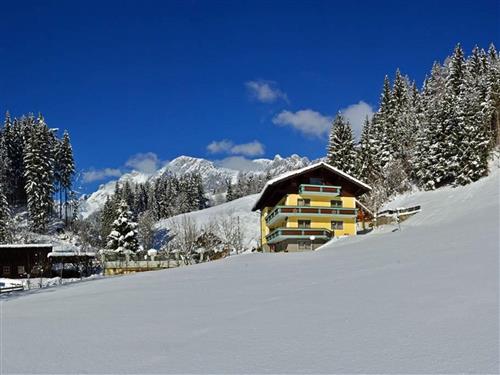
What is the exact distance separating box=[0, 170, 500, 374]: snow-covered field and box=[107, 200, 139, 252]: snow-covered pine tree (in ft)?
135

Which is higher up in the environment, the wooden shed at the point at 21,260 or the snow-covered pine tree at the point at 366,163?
the snow-covered pine tree at the point at 366,163

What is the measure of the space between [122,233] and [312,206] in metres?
25.2

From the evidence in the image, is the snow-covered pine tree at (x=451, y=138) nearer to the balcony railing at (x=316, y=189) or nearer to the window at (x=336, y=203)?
the window at (x=336, y=203)

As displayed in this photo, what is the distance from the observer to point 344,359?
5.48 metres

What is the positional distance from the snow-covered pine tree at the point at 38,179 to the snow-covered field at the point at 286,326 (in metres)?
57.8

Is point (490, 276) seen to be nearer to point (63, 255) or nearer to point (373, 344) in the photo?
point (373, 344)

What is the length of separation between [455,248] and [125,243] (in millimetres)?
43906

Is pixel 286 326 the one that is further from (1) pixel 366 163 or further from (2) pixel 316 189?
(1) pixel 366 163

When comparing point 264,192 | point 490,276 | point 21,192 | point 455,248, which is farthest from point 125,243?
point 490,276

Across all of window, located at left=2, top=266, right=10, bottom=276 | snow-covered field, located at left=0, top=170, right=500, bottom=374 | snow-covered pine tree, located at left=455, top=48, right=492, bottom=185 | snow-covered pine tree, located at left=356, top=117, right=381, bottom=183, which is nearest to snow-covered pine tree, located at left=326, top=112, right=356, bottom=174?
snow-covered pine tree, located at left=356, top=117, right=381, bottom=183

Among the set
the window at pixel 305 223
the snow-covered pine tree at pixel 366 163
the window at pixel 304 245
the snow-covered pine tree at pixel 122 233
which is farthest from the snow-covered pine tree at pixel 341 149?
the snow-covered pine tree at pixel 122 233

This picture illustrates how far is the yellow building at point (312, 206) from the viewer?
131ft

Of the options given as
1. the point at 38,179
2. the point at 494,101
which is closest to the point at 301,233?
the point at 494,101

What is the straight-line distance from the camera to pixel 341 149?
62500 mm
